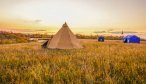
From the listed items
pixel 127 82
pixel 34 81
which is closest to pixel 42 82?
pixel 34 81

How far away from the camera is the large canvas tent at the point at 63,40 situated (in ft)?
62.4

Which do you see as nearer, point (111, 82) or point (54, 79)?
point (111, 82)

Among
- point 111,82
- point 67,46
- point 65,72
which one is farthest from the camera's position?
point 67,46

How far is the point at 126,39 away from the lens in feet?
145

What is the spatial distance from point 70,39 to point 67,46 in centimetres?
71

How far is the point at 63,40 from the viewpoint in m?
19.2

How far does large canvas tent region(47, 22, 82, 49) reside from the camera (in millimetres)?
19016

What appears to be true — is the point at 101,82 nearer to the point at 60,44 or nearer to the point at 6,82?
the point at 6,82

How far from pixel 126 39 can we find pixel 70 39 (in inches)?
1073

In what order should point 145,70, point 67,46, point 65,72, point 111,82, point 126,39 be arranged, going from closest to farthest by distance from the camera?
point 111,82 → point 65,72 → point 145,70 → point 67,46 → point 126,39

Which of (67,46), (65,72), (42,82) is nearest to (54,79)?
(42,82)

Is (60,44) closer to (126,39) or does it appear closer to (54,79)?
(54,79)

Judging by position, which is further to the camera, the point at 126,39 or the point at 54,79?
the point at 126,39

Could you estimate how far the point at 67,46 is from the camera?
1900 cm
